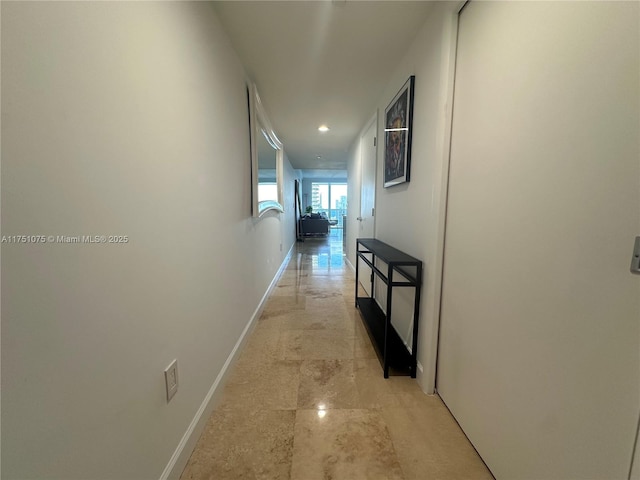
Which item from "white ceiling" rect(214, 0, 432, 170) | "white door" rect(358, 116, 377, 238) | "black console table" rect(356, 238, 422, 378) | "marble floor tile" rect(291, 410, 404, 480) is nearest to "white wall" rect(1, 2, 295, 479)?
"white ceiling" rect(214, 0, 432, 170)

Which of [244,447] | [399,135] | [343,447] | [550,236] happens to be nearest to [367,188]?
[399,135]

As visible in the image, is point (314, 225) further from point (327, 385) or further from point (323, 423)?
point (323, 423)

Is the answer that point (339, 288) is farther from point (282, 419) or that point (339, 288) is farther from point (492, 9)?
point (492, 9)

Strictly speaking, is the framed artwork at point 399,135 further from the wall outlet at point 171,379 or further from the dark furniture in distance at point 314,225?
the dark furniture in distance at point 314,225

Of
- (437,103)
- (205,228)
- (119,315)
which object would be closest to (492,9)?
(437,103)

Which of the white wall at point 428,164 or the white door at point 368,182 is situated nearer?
the white wall at point 428,164

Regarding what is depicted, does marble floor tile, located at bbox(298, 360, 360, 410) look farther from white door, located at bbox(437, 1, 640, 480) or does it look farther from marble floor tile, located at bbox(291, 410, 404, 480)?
white door, located at bbox(437, 1, 640, 480)

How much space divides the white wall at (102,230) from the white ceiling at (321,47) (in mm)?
414

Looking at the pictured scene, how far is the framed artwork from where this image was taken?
1774 mm

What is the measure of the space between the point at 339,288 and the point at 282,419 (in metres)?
2.26

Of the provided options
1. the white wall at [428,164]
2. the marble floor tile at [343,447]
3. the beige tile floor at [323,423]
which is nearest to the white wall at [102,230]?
the beige tile floor at [323,423]

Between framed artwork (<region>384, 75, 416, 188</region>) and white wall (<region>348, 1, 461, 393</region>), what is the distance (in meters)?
0.05

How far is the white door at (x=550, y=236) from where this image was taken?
0.62 m

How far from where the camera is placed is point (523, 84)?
2.94 feet
